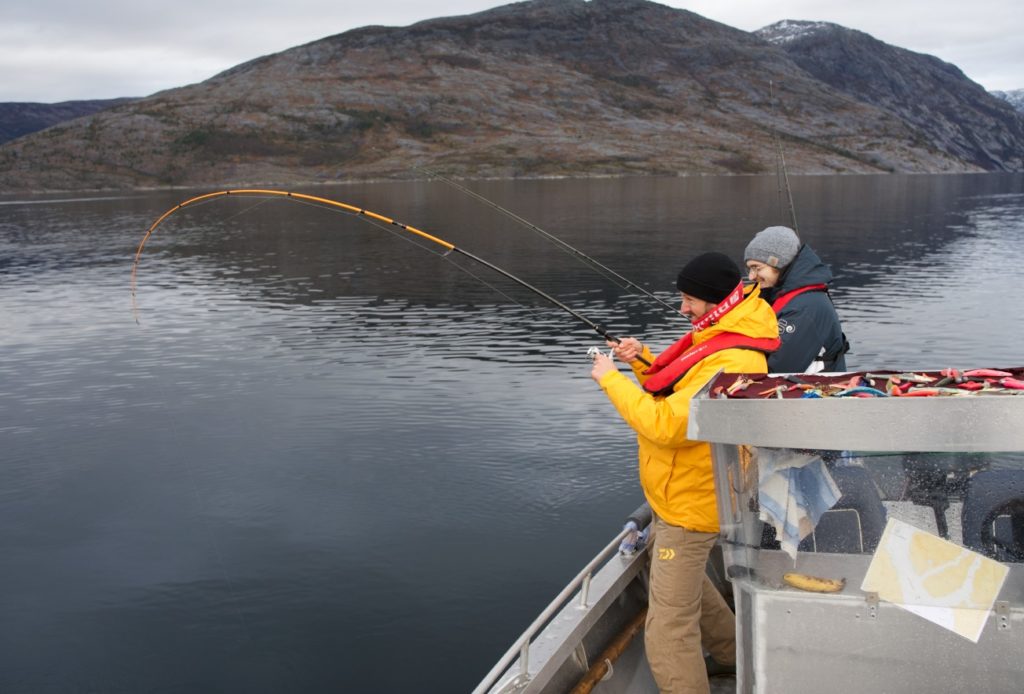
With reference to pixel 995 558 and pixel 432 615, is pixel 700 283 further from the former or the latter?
pixel 432 615

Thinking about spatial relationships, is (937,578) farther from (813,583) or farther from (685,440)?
(685,440)

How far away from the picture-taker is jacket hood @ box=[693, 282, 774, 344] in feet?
14.9

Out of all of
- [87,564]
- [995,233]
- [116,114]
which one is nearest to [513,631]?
[87,564]

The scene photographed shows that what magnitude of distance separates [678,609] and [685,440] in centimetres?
99

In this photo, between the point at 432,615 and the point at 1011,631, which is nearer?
the point at 1011,631

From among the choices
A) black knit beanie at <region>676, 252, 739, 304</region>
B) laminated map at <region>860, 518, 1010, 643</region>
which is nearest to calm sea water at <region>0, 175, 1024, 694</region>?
black knit beanie at <region>676, 252, 739, 304</region>

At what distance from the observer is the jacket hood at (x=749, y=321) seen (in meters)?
4.55

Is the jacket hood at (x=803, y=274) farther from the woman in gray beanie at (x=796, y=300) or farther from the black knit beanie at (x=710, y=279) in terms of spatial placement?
the black knit beanie at (x=710, y=279)

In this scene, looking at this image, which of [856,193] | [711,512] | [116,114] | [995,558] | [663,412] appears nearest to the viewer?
[995,558]

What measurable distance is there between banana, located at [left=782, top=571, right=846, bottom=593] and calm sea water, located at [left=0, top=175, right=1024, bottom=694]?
5.59 meters

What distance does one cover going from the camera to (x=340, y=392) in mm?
18531

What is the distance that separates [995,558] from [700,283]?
187cm

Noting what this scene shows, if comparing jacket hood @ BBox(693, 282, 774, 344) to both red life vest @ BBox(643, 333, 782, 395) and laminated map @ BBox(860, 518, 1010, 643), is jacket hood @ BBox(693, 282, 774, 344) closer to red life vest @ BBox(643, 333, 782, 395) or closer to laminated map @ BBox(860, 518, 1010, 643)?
red life vest @ BBox(643, 333, 782, 395)

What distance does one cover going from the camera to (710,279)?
188 inches
